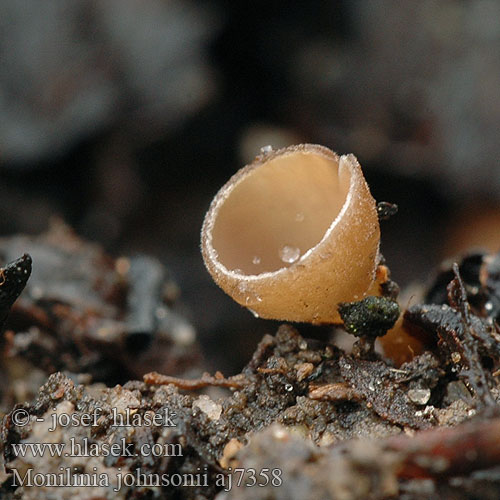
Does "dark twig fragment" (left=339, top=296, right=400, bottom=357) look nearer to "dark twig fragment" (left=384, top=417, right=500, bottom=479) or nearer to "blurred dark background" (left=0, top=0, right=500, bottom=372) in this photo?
"dark twig fragment" (left=384, top=417, right=500, bottom=479)

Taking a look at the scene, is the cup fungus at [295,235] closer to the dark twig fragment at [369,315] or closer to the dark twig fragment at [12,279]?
the dark twig fragment at [369,315]

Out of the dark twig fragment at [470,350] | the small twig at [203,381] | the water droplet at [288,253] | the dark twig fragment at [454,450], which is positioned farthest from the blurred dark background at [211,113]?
the dark twig fragment at [454,450]

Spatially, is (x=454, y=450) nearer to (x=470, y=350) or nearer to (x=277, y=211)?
(x=470, y=350)

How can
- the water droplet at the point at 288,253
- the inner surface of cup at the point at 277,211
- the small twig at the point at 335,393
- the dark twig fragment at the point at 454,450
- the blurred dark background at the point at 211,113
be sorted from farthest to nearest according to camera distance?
1. the blurred dark background at the point at 211,113
2. the water droplet at the point at 288,253
3. the inner surface of cup at the point at 277,211
4. the small twig at the point at 335,393
5. the dark twig fragment at the point at 454,450

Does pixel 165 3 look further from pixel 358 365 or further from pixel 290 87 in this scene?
pixel 358 365

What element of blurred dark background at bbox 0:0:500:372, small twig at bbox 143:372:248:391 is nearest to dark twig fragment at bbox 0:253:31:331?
small twig at bbox 143:372:248:391

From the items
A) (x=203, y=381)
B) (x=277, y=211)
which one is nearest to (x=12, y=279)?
(x=203, y=381)
